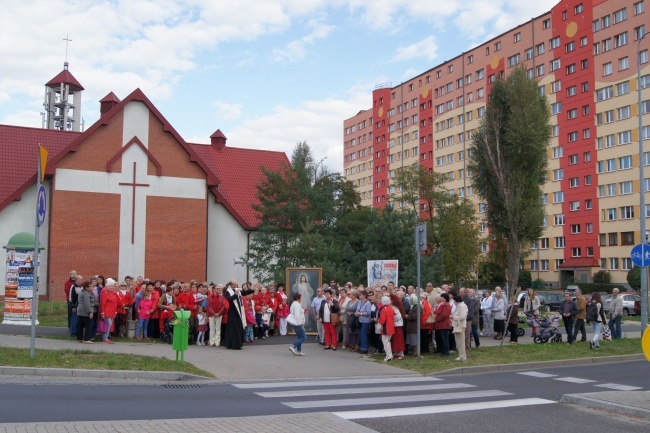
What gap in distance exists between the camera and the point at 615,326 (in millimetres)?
22609

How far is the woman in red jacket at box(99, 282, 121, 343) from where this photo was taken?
17562 millimetres

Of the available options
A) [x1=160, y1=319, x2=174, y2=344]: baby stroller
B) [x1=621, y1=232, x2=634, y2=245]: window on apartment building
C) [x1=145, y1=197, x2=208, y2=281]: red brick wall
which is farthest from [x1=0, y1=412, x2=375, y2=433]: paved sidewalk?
[x1=621, y1=232, x2=634, y2=245]: window on apartment building

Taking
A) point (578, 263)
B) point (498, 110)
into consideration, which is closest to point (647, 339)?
point (498, 110)

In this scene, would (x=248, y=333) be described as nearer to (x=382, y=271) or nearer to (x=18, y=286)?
(x=382, y=271)

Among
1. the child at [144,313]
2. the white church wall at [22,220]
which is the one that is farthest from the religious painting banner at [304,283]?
the white church wall at [22,220]

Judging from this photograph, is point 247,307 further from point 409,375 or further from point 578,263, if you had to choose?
point 578,263

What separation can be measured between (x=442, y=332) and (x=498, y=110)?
85.2 ft

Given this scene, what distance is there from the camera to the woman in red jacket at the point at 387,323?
1636cm

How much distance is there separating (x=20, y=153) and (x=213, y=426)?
35.1 metres

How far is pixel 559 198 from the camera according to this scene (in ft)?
225

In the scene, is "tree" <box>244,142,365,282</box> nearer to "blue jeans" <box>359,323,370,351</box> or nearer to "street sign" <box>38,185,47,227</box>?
"blue jeans" <box>359,323,370,351</box>

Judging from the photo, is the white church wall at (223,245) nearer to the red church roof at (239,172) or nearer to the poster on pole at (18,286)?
the red church roof at (239,172)

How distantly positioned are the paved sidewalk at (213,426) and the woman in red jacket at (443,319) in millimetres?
7885

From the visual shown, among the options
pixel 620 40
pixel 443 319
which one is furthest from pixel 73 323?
pixel 620 40
